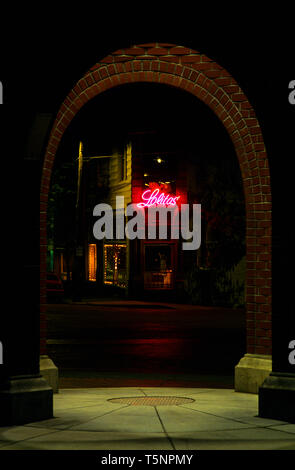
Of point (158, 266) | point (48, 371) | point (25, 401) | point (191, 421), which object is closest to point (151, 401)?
point (48, 371)

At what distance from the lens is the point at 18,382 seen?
9203mm

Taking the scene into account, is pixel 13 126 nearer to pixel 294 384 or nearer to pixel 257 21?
pixel 257 21

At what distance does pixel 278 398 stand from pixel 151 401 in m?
2.10

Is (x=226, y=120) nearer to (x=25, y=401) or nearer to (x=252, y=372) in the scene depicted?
(x=252, y=372)

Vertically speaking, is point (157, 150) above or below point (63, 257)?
above

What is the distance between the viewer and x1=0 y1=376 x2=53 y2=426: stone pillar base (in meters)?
9.01

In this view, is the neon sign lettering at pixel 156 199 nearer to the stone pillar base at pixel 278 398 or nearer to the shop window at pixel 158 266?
the shop window at pixel 158 266

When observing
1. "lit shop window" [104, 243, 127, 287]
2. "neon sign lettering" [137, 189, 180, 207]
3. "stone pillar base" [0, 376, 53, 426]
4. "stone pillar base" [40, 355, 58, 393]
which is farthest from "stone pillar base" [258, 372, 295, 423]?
"lit shop window" [104, 243, 127, 287]

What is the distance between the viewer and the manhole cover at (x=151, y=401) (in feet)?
35.2

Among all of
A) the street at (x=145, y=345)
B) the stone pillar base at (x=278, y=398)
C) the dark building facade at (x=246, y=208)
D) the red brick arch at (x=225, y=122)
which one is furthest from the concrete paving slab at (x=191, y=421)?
the street at (x=145, y=345)

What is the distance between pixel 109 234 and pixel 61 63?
117 feet

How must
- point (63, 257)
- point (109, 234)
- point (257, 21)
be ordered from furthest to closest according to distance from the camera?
1. point (63, 257)
2. point (109, 234)
3. point (257, 21)

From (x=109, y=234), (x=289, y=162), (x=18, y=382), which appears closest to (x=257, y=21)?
(x=289, y=162)
